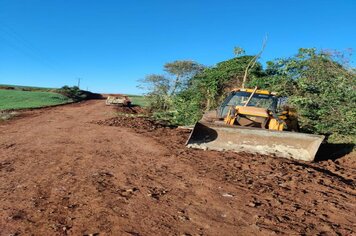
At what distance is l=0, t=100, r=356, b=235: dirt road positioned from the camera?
12.8 feet

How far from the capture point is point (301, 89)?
12.6m

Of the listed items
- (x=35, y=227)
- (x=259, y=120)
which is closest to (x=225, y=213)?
(x=35, y=227)

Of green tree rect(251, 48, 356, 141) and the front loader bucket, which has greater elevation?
green tree rect(251, 48, 356, 141)

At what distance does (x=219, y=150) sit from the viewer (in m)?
8.88

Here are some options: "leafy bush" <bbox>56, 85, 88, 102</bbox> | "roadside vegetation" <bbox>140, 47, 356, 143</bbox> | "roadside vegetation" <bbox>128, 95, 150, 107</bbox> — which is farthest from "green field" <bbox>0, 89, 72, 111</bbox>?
"roadside vegetation" <bbox>140, 47, 356, 143</bbox>

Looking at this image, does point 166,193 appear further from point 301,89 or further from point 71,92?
point 71,92

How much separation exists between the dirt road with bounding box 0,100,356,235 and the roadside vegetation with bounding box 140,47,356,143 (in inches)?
91.2

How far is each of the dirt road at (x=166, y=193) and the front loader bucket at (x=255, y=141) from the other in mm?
468

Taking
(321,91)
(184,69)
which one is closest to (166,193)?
(321,91)

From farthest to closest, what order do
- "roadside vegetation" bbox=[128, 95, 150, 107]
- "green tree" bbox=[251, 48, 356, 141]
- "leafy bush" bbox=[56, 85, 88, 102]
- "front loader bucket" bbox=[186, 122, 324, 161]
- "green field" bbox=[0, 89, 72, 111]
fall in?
1. "leafy bush" bbox=[56, 85, 88, 102]
2. "green field" bbox=[0, 89, 72, 111]
3. "roadside vegetation" bbox=[128, 95, 150, 107]
4. "green tree" bbox=[251, 48, 356, 141]
5. "front loader bucket" bbox=[186, 122, 324, 161]

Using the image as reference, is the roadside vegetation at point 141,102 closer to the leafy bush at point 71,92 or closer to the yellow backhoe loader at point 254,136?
the leafy bush at point 71,92

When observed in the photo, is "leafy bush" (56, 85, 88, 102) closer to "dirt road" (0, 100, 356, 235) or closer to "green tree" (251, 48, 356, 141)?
"green tree" (251, 48, 356, 141)

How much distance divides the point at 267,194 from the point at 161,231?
2.20 metres

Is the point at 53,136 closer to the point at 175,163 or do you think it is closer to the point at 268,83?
the point at 175,163
